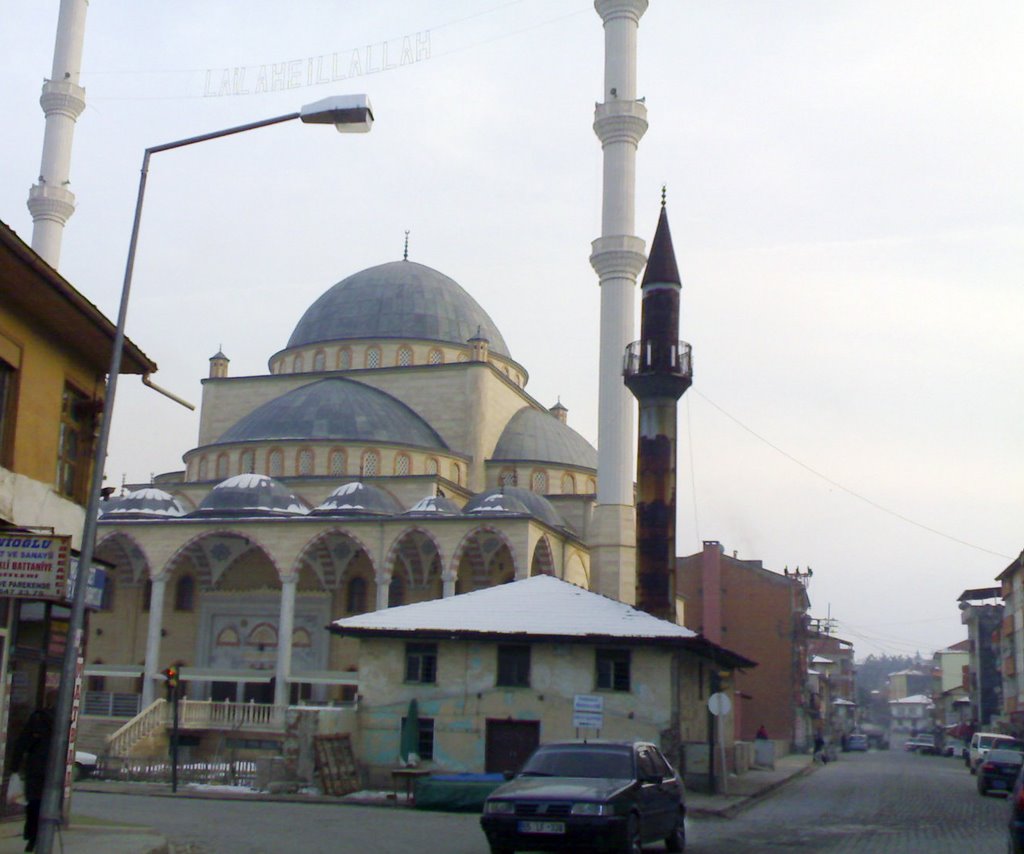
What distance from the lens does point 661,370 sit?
96.8 ft

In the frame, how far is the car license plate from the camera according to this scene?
10.5 meters

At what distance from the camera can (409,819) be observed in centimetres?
1577

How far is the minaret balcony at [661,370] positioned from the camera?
29484mm

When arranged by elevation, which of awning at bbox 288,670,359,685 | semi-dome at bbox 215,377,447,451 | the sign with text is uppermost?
semi-dome at bbox 215,377,447,451

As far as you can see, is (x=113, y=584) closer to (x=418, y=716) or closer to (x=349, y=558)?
(x=349, y=558)

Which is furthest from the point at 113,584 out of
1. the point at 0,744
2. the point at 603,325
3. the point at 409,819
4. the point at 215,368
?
the point at 0,744

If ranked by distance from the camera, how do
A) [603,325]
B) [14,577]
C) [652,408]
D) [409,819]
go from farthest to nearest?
[603,325], [652,408], [409,819], [14,577]

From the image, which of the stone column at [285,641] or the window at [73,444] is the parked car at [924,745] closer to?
the stone column at [285,641]

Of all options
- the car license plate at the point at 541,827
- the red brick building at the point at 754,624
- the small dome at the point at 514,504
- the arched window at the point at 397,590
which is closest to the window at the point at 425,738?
the car license plate at the point at 541,827

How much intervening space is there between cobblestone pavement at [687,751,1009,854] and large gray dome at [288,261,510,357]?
96.3ft

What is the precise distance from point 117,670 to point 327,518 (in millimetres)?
7781

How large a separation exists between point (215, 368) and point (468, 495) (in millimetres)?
13870

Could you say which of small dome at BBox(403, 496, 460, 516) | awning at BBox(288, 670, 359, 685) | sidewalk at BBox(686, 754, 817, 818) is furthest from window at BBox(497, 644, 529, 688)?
small dome at BBox(403, 496, 460, 516)

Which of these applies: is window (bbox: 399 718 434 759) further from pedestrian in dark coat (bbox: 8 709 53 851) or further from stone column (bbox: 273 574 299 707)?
stone column (bbox: 273 574 299 707)
